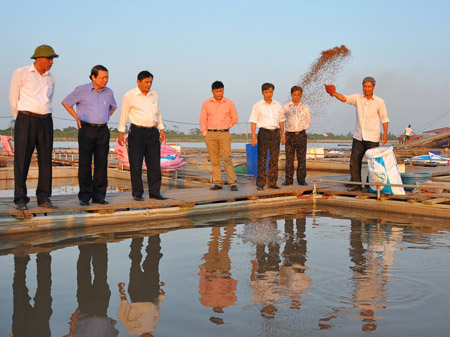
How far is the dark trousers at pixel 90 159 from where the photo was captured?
6.16m

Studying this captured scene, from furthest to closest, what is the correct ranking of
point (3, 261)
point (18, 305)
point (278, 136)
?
point (278, 136), point (3, 261), point (18, 305)

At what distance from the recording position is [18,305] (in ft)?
10.1

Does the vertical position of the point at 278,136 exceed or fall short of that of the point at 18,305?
it exceeds it

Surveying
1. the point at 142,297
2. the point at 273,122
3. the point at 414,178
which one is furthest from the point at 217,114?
the point at 142,297

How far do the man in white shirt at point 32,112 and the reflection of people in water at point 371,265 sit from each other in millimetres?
3733

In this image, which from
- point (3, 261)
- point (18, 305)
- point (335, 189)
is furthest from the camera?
point (335, 189)

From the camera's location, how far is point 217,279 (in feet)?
12.1

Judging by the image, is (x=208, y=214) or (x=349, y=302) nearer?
(x=349, y=302)

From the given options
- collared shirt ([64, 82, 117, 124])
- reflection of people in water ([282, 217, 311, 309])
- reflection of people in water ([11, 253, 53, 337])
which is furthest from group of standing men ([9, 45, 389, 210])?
reflection of people in water ([282, 217, 311, 309])

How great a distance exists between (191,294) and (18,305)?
3.70 ft

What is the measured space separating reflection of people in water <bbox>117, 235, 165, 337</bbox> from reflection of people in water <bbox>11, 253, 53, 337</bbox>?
45 centimetres

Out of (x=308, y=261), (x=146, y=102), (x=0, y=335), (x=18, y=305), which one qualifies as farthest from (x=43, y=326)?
(x=146, y=102)

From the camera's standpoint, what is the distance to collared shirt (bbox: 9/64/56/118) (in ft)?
17.6

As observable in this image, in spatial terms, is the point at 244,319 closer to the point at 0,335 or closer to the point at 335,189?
the point at 0,335
